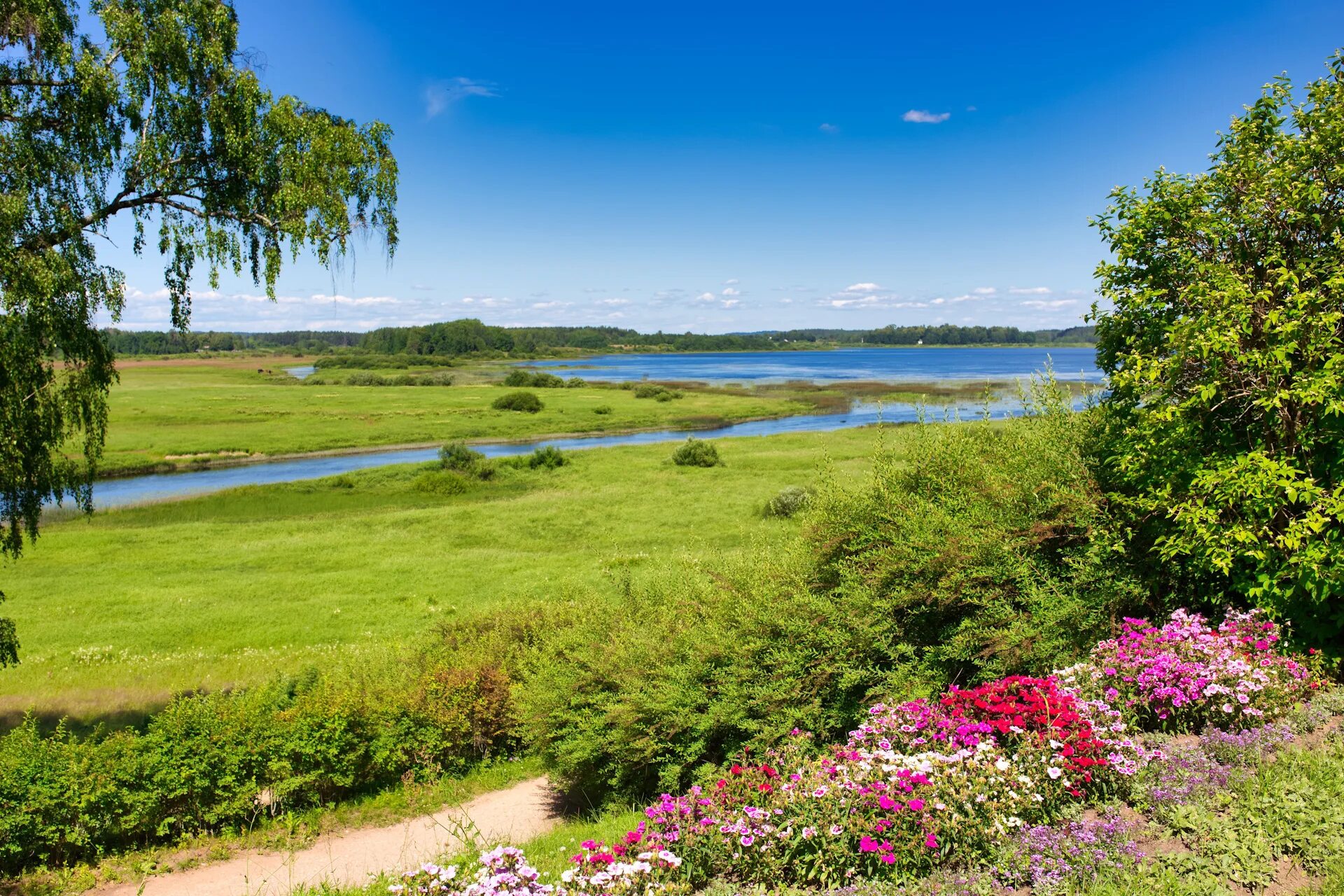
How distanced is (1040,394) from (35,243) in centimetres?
1367

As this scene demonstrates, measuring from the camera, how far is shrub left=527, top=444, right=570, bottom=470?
160 feet

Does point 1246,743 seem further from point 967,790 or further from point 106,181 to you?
point 106,181

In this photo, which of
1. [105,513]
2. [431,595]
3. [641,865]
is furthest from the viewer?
[105,513]

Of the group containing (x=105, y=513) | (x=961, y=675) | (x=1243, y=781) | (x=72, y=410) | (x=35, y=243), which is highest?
(x=35, y=243)

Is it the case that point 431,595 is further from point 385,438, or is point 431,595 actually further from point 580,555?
point 385,438

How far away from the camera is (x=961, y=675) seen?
911 cm

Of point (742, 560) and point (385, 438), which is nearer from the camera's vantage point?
point (742, 560)

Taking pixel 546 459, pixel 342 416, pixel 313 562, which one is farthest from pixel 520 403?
pixel 313 562

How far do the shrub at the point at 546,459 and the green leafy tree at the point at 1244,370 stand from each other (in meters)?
41.7

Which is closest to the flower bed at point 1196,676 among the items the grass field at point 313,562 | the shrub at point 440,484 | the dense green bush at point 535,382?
the grass field at point 313,562

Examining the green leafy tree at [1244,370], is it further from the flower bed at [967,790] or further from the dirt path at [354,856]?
the dirt path at [354,856]

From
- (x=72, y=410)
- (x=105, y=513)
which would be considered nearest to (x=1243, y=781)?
(x=72, y=410)

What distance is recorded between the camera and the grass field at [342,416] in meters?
57.2

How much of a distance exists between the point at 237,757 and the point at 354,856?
7.14ft
